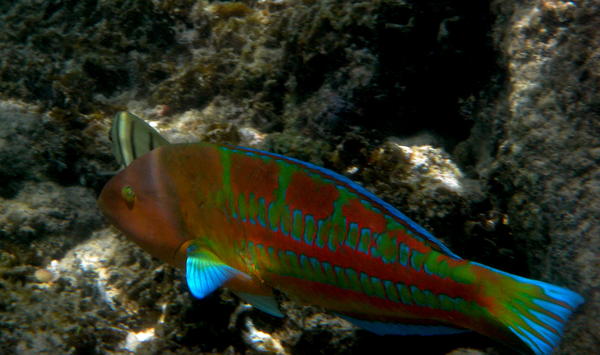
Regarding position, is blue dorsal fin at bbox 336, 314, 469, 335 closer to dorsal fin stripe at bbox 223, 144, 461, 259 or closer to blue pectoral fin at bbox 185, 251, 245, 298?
dorsal fin stripe at bbox 223, 144, 461, 259

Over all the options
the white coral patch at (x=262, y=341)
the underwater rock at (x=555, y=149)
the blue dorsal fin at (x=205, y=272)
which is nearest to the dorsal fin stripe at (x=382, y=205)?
the blue dorsal fin at (x=205, y=272)

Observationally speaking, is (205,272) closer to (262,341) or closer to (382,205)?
(382,205)

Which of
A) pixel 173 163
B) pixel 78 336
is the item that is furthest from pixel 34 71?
pixel 173 163

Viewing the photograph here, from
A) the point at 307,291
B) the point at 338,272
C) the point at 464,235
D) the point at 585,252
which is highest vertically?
the point at 338,272

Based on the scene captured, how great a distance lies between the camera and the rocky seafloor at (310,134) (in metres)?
2.53

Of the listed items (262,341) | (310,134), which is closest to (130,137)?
(310,134)

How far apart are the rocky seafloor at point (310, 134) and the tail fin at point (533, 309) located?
1.04 meters

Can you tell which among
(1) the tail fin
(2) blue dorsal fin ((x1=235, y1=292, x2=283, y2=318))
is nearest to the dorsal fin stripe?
(1) the tail fin

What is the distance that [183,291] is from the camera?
119 inches

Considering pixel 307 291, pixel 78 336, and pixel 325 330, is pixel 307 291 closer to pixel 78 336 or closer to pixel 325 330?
pixel 325 330

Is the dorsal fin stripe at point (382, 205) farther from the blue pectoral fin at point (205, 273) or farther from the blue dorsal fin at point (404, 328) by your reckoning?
the blue pectoral fin at point (205, 273)

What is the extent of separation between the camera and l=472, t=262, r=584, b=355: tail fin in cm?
128

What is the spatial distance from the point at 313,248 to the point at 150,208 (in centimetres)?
81

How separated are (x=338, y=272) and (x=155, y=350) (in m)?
2.15
